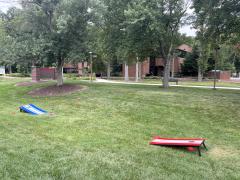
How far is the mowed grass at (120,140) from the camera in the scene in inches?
169

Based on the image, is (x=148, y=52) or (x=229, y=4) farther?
(x=148, y=52)

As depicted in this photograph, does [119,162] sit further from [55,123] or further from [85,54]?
[85,54]

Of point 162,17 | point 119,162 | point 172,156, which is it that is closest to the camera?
point 119,162

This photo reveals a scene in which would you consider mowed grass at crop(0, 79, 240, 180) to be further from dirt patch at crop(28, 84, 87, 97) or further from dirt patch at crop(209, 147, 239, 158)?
dirt patch at crop(28, 84, 87, 97)

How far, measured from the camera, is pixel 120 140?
6242 mm

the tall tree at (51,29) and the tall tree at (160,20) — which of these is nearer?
the tall tree at (51,29)

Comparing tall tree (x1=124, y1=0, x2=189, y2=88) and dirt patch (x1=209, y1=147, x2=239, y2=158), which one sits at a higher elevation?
tall tree (x1=124, y1=0, x2=189, y2=88)

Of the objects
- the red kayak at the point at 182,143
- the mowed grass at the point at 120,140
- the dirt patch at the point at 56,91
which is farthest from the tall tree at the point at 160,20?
the red kayak at the point at 182,143

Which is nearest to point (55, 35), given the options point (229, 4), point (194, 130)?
point (229, 4)

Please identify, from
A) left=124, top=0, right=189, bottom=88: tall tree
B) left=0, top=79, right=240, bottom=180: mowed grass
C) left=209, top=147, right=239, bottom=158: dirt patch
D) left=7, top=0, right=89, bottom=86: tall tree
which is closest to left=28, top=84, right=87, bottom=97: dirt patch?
left=7, top=0, right=89, bottom=86: tall tree

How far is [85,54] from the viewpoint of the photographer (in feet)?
52.0

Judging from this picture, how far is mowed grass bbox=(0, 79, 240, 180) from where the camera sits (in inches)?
169

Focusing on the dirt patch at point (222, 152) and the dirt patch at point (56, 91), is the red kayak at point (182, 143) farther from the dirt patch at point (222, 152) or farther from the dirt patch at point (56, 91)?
the dirt patch at point (56, 91)

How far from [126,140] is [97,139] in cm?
70
